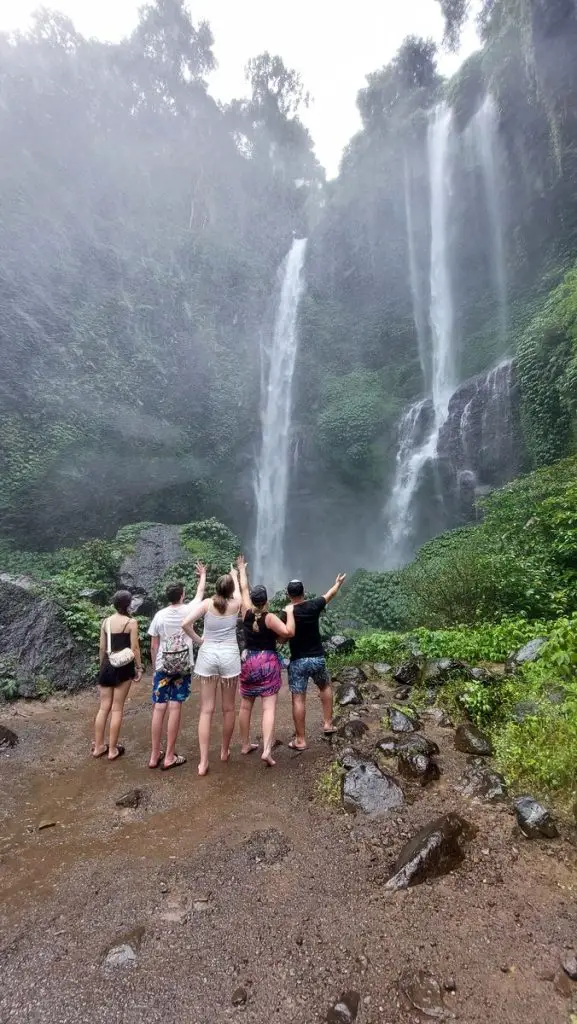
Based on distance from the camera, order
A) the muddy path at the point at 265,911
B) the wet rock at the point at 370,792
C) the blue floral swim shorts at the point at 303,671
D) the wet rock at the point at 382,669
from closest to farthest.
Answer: the muddy path at the point at 265,911 → the wet rock at the point at 370,792 → the blue floral swim shorts at the point at 303,671 → the wet rock at the point at 382,669


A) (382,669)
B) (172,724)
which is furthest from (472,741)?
(382,669)

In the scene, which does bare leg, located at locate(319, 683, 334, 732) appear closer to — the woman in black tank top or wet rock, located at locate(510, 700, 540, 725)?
the woman in black tank top

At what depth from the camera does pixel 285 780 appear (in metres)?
4.10

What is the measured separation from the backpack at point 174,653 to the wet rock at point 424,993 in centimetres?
291

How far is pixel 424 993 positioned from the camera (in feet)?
6.54

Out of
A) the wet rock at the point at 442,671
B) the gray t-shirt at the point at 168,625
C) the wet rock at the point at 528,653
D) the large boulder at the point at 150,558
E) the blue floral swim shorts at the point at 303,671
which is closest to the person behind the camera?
the gray t-shirt at the point at 168,625

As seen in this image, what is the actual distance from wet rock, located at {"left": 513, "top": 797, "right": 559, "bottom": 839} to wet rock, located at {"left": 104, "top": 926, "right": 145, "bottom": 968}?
8.17 ft

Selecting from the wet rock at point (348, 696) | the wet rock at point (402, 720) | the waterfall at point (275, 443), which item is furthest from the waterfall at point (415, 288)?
the wet rock at point (402, 720)

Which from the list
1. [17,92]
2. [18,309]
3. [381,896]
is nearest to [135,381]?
[18,309]

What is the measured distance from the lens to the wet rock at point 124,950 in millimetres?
2266

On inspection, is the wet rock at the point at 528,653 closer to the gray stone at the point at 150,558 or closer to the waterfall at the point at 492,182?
the gray stone at the point at 150,558

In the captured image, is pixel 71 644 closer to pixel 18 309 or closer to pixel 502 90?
pixel 18 309

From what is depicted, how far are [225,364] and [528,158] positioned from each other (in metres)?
17.2

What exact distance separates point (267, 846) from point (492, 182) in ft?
95.2
